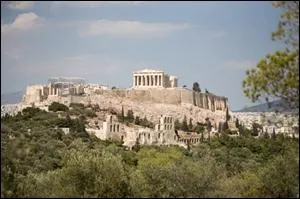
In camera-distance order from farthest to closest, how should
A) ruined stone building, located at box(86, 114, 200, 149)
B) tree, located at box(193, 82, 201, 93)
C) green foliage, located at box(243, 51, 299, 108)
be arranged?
1. tree, located at box(193, 82, 201, 93)
2. ruined stone building, located at box(86, 114, 200, 149)
3. green foliage, located at box(243, 51, 299, 108)

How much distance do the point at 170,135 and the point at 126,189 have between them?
169ft

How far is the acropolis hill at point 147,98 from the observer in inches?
3585

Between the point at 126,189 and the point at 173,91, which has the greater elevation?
the point at 173,91

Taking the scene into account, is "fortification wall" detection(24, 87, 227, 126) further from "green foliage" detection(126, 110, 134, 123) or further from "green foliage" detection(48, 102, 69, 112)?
"green foliage" detection(48, 102, 69, 112)

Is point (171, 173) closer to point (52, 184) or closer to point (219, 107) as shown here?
point (52, 184)

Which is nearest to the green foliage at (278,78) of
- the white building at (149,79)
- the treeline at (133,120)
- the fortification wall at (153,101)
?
the treeline at (133,120)

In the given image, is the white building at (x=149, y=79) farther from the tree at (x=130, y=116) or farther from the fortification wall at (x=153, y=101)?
the tree at (x=130, y=116)

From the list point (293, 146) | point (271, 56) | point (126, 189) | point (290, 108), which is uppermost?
point (271, 56)

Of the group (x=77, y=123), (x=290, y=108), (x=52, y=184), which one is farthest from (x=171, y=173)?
(x=77, y=123)

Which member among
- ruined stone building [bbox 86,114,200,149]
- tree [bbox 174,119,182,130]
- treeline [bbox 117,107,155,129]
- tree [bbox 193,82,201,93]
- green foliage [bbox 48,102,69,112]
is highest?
tree [bbox 193,82,201,93]

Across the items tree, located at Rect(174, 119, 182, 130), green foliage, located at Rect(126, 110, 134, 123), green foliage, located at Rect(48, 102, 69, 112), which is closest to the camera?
green foliage, located at Rect(48, 102, 69, 112)

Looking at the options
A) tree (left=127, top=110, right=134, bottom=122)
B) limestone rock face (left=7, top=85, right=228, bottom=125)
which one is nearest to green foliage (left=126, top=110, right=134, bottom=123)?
tree (left=127, top=110, right=134, bottom=122)

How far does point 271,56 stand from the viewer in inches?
526

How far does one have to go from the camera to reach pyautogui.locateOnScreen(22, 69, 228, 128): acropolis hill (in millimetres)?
91062
